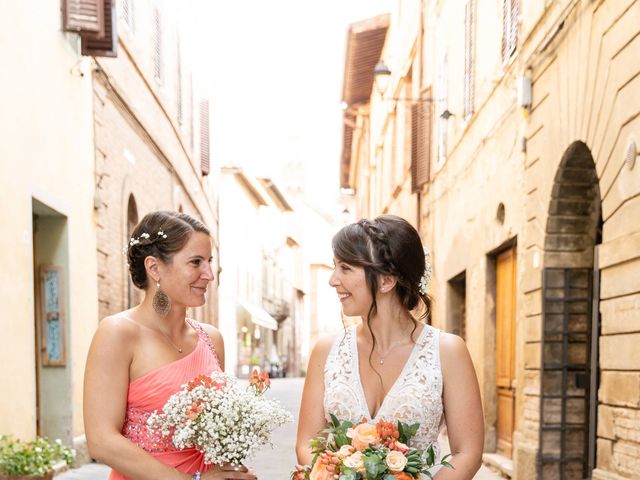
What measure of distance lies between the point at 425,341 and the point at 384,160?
19.8 metres

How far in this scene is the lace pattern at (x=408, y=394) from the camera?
266cm

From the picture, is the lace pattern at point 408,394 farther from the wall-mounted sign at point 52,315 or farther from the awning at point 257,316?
the awning at point 257,316

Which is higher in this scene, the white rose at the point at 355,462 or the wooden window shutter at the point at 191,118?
the wooden window shutter at the point at 191,118

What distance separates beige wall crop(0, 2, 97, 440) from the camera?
263 inches

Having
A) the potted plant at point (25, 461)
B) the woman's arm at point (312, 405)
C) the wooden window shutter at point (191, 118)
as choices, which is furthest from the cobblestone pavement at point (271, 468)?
the wooden window shutter at point (191, 118)

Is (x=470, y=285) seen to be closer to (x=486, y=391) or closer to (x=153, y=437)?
(x=486, y=391)

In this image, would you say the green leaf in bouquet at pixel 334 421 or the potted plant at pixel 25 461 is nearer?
the green leaf in bouquet at pixel 334 421

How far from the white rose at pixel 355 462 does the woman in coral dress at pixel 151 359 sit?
46 cm

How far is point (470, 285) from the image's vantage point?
11.3m

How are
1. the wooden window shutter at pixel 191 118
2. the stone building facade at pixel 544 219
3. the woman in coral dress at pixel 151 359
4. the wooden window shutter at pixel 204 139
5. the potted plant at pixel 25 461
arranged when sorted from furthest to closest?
the wooden window shutter at pixel 204 139 → the wooden window shutter at pixel 191 118 → the stone building facade at pixel 544 219 → the potted plant at pixel 25 461 → the woman in coral dress at pixel 151 359

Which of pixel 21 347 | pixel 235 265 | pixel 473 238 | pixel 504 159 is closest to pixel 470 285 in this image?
pixel 473 238

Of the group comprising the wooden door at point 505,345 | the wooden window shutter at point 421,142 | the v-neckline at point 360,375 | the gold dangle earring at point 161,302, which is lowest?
the wooden door at point 505,345

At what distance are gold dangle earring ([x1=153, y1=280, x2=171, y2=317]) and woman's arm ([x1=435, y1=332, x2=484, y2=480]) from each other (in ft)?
3.01

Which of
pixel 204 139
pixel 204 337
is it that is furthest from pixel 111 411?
pixel 204 139
